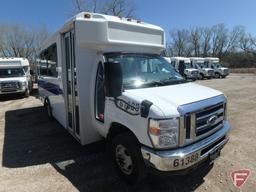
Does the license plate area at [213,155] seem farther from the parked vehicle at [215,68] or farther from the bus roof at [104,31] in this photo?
the parked vehicle at [215,68]

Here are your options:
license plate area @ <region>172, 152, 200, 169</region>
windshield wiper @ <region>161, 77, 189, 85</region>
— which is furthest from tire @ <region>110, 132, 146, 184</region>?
windshield wiper @ <region>161, 77, 189, 85</region>

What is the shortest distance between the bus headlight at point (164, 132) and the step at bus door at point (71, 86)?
219 cm

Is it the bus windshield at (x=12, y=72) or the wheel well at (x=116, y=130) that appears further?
the bus windshield at (x=12, y=72)

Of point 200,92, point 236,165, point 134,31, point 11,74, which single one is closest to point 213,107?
point 200,92

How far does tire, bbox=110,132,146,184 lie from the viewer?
3345mm

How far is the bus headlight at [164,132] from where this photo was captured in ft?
Result: 9.62

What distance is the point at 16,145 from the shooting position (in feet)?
18.4

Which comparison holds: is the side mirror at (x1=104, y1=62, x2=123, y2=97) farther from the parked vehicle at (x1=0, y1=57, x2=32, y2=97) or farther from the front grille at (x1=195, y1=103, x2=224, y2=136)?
the parked vehicle at (x1=0, y1=57, x2=32, y2=97)

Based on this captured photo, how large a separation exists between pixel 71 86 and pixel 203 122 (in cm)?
298

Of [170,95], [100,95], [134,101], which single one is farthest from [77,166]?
[170,95]

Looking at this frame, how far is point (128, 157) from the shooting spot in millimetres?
3607

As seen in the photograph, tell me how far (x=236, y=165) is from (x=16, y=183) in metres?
4.04

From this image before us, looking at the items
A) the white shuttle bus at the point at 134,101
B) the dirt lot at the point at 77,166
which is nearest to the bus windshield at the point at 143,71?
the white shuttle bus at the point at 134,101

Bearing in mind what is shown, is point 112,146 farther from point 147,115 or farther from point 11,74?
point 11,74
